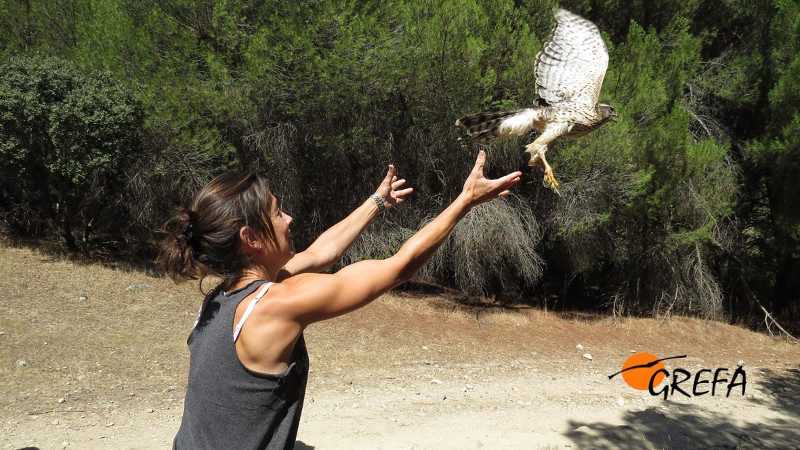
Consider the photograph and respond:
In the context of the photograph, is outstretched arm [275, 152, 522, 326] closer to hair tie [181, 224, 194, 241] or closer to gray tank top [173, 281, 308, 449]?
gray tank top [173, 281, 308, 449]

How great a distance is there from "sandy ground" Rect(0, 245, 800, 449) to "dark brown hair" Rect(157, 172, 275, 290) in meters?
3.93

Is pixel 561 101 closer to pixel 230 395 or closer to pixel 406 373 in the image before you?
pixel 230 395

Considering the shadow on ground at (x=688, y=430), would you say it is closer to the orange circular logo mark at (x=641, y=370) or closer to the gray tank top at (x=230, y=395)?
the orange circular logo mark at (x=641, y=370)

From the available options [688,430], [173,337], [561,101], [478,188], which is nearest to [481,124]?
[561,101]

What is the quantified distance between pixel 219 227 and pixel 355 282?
367 millimetres

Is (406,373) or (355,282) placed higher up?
(355,282)

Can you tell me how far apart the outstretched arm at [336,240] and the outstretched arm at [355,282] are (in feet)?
1.73

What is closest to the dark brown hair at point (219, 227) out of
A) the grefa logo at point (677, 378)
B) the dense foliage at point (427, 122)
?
the grefa logo at point (677, 378)

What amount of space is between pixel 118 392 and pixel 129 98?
5281 millimetres

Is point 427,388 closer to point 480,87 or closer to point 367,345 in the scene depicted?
point 367,345

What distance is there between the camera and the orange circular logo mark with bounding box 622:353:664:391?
24.9ft

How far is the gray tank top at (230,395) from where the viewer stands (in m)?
1.34

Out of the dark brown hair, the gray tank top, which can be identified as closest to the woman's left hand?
the dark brown hair

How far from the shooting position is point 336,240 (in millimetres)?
2021
